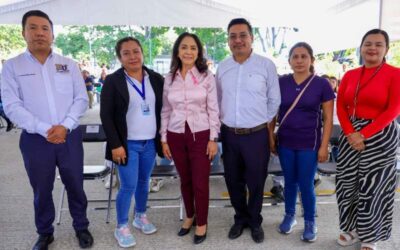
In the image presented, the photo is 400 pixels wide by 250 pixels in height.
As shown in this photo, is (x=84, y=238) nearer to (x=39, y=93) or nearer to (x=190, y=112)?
(x=39, y=93)

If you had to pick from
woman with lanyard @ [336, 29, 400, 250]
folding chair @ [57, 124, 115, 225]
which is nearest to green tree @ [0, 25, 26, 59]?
folding chair @ [57, 124, 115, 225]

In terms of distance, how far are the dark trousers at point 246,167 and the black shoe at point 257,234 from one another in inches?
1.2

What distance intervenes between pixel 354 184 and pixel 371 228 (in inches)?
12.7

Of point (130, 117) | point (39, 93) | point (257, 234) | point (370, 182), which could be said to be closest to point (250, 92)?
point (130, 117)

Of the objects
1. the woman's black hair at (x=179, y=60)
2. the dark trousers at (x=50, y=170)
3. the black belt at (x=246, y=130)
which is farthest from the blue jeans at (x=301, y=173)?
the dark trousers at (x=50, y=170)

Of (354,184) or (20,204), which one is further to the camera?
(20,204)

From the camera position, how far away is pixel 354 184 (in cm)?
230

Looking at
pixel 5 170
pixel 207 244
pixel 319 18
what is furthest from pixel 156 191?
pixel 319 18

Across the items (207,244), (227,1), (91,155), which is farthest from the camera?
(91,155)

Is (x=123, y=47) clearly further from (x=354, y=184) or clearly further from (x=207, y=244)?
(x=354, y=184)

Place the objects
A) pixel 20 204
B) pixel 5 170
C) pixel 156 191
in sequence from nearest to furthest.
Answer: pixel 20 204 → pixel 156 191 → pixel 5 170

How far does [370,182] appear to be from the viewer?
7.20ft

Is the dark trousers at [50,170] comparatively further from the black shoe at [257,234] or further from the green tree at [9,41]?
the green tree at [9,41]

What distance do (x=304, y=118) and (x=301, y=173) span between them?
426mm
